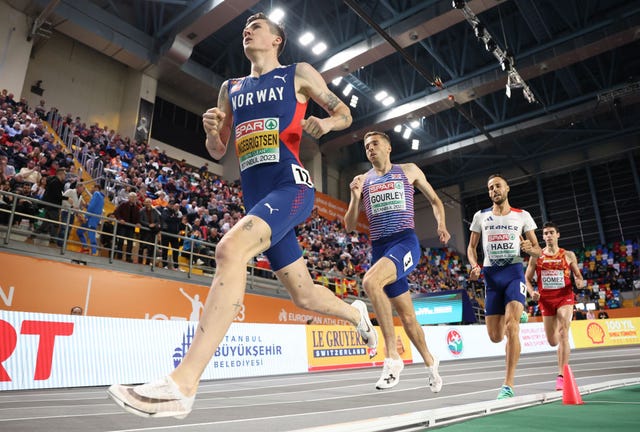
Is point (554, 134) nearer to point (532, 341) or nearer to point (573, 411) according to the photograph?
point (532, 341)

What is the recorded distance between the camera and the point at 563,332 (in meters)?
→ 6.08

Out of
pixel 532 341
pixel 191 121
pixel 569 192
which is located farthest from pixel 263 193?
pixel 569 192

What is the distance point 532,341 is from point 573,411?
1470cm

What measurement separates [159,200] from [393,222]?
10.4 metres

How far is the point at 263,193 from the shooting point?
9.28 ft

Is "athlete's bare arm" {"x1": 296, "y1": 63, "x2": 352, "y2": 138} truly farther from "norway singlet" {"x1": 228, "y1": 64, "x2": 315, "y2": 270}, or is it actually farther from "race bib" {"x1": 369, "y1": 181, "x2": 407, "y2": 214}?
"race bib" {"x1": 369, "y1": 181, "x2": 407, "y2": 214}

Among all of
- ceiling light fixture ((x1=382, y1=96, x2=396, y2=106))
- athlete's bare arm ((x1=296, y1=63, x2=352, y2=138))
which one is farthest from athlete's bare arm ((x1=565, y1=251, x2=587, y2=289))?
ceiling light fixture ((x1=382, y1=96, x2=396, y2=106))

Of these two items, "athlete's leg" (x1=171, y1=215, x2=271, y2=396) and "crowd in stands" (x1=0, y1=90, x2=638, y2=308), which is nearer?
"athlete's leg" (x1=171, y1=215, x2=271, y2=396)

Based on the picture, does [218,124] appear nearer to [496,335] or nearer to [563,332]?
[496,335]

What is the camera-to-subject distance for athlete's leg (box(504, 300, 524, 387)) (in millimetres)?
4875

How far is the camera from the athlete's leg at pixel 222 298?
6.95 ft

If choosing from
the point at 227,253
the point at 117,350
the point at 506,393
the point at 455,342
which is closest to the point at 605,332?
the point at 455,342

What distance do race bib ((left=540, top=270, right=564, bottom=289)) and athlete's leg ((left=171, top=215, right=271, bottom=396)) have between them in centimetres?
535

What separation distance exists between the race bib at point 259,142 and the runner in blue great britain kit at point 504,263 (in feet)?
10.2
